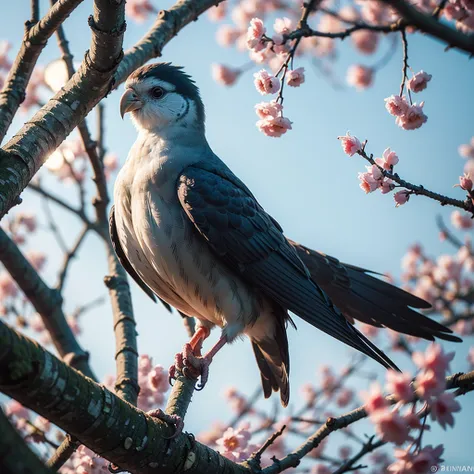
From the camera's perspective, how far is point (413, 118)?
3877 mm

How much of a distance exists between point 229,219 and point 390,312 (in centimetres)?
125

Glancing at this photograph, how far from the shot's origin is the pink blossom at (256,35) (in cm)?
405

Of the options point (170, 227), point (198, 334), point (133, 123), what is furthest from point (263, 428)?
point (133, 123)

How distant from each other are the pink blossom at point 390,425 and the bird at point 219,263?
1314mm

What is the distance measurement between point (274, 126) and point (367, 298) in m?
1.36

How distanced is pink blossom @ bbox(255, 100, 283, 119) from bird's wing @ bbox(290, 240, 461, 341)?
3.76 feet

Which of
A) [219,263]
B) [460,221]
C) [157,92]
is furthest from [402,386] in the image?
[460,221]

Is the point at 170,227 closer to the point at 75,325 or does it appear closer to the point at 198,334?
the point at 198,334

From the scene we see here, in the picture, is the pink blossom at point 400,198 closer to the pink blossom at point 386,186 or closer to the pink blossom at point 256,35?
the pink blossom at point 386,186

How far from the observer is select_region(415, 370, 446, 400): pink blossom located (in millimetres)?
2455

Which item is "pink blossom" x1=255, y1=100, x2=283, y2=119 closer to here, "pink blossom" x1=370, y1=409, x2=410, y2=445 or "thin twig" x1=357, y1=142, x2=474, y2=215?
"thin twig" x1=357, y1=142, x2=474, y2=215

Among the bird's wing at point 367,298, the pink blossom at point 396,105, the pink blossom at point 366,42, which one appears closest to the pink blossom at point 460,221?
the pink blossom at point 366,42

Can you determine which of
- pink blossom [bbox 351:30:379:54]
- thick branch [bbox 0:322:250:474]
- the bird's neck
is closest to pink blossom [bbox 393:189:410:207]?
thick branch [bbox 0:322:250:474]

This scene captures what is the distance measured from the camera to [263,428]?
5.68 metres
